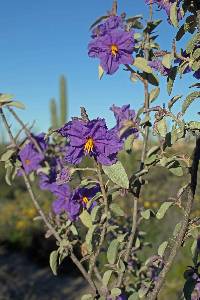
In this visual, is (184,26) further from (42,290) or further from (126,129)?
(42,290)

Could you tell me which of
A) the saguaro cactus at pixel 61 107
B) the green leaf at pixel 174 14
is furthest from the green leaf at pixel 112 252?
the saguaro cactus at pixel 61 107

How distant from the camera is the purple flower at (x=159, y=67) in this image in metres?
1.38

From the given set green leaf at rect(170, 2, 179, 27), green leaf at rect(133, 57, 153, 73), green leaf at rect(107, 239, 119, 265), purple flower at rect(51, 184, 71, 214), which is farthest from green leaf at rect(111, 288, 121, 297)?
green leaf at rect(170, 2, 179, 27)

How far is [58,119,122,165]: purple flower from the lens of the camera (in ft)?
4.47

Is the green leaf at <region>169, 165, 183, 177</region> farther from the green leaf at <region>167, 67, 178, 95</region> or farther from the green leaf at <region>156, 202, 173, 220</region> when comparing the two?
the green leaf at <region>167, 67, 178, 95</region>

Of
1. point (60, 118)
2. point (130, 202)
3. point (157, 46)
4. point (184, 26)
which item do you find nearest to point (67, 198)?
point (157, 46)

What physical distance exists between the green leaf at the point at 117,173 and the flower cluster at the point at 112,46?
0.24 meters

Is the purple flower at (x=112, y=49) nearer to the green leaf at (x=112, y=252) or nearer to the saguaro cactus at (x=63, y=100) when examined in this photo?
the green leaf at (x=112, y=252)

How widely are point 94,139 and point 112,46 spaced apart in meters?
0.25

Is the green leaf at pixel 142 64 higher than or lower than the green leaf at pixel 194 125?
higher

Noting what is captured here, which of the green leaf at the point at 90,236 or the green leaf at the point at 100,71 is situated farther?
the green leaf at the point at 90,236

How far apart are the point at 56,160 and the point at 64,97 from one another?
1313 cm

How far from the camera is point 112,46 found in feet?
4.47

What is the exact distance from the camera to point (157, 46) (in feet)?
4.91
